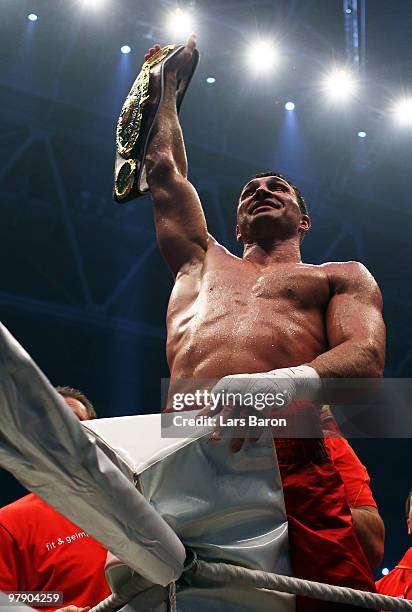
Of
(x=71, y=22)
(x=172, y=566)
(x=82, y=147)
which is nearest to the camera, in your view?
(x=172, y=566)

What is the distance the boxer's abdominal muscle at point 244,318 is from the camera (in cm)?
161

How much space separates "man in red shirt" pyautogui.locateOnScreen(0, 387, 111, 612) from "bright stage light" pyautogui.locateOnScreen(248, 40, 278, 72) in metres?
3.56

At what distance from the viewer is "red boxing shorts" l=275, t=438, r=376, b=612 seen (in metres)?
1.17

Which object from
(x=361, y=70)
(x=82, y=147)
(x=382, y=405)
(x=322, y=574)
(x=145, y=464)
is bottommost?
(x=322, y=574)

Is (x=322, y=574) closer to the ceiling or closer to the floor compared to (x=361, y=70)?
closer to the floor

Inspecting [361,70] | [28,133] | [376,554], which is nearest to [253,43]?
[361,70]

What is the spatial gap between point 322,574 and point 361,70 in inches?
163

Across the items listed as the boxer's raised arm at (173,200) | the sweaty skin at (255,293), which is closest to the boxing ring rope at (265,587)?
the sweaty skin at (255,293)

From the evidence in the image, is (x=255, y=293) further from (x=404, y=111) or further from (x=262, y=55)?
(x=404, y=111)

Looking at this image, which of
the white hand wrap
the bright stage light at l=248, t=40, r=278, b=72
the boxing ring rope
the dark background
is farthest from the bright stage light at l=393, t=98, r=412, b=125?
the boxing ring rope

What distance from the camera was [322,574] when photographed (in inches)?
46.2

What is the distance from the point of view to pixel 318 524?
123cm

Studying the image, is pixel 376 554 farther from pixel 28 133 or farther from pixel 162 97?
pixel 28 133

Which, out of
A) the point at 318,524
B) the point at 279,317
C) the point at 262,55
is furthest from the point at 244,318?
the point at 262,55
